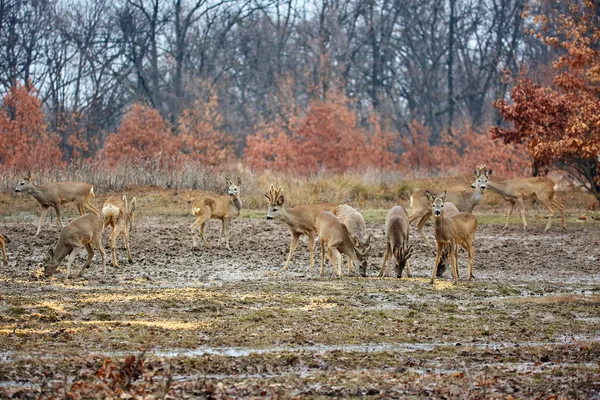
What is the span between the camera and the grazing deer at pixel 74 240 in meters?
16.8

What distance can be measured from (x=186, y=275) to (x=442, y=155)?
45.4 metres

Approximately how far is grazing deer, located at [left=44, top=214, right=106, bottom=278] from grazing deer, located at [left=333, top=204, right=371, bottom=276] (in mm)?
4544

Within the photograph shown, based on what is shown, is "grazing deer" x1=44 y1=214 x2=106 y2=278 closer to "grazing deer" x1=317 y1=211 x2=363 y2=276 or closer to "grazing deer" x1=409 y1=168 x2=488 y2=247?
"grazing deer" x1=317 y1=211 x2=363 y2=276

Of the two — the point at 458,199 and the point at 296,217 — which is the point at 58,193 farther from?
the point at 458,199

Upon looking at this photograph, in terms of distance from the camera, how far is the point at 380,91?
70.5 metres

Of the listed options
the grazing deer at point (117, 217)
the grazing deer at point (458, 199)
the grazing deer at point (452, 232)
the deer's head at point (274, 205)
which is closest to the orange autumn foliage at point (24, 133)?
the grazing deer at point (458, 199)

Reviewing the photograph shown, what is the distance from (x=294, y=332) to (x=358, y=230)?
7.99 meters

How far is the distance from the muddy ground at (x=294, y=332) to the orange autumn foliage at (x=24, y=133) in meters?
27.5

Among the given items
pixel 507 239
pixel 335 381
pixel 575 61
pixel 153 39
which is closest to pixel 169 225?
pixel 507 239

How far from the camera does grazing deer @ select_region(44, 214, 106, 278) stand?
1681cm

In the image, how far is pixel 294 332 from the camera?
37.9 ft

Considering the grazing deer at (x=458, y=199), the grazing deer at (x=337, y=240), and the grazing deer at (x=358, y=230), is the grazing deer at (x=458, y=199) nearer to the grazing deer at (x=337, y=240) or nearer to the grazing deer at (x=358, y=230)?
the grazing deer at (x=358, y=230)

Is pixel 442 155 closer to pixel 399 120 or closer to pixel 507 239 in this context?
pixel 399 120

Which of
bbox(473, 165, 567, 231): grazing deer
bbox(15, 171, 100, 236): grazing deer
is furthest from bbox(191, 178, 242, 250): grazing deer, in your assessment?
bbox(473, 165, 567, 231): grazing deer
